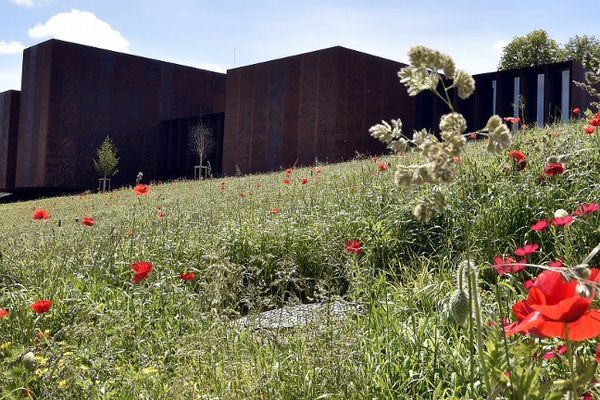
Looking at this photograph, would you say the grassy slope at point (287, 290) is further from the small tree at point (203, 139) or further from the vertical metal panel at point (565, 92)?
the small tree at point (203, 139)

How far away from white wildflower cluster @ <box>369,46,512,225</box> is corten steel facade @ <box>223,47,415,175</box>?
80.0 feet

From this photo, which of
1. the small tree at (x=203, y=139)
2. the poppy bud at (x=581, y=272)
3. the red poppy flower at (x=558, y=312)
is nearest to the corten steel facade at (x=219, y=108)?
the small tree at (x=203, y=139)

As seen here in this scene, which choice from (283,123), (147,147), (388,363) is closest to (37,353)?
(388,363)

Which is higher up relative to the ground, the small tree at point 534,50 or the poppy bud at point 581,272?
the small tree at point 534,50

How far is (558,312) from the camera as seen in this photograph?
1368 mm

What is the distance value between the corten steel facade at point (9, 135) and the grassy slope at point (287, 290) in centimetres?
3278

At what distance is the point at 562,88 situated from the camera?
25438 millimetres

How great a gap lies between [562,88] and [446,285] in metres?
23.7

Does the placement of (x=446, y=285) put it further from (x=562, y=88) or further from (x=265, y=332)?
(x=562, y=88)

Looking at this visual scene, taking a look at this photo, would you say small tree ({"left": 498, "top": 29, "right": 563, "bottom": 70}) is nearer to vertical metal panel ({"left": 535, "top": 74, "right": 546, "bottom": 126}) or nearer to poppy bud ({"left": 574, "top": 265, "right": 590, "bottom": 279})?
vertical metal panel ({"left": 535, "top": 74, "right": 546, "bottom": 126})

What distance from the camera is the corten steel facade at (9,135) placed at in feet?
124

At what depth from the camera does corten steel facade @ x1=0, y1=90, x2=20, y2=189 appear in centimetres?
3788

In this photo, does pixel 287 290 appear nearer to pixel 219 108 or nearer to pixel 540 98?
pixel 540 98

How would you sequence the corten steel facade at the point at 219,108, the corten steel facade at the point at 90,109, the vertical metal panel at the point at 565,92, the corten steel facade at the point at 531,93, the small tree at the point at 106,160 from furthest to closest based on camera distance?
the corten steel facade at the point at 90,109 < the small tree at the point at 106,160 < the corten steel facade at the point at 219,108 < the vertical metal panel at the point at 565,92 < the corten steel facade at the point at 531,93
